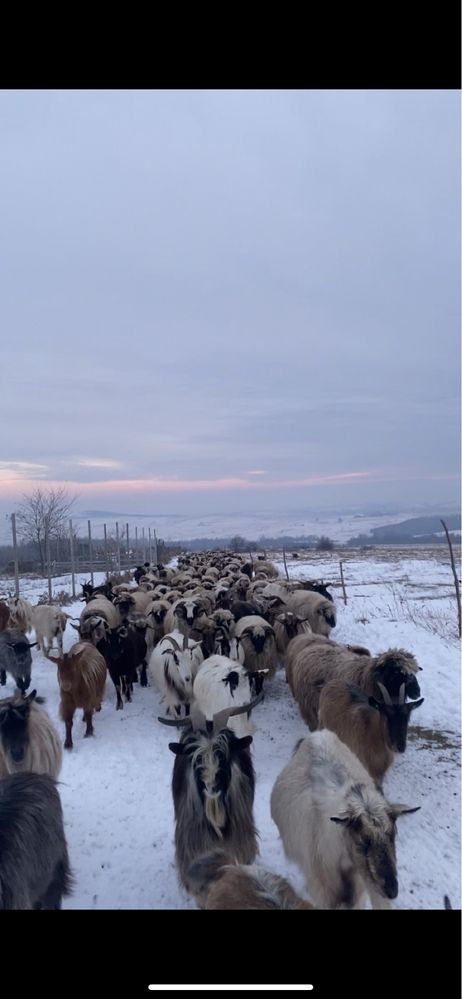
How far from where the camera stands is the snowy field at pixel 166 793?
160 inches

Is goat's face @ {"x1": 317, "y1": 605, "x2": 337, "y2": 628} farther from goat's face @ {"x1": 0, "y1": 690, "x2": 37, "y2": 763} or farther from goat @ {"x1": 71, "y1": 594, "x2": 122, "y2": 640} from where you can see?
goat's face @ {"x1": 0, "y1": 690, "x2": 37, "y2": 763}

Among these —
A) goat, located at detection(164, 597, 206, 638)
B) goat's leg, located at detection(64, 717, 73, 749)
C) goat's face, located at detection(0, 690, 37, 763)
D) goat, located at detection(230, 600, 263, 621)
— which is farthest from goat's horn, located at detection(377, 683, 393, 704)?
goat, located at detection(230, 600, 263, 621)

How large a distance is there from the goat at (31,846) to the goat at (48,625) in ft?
24.8

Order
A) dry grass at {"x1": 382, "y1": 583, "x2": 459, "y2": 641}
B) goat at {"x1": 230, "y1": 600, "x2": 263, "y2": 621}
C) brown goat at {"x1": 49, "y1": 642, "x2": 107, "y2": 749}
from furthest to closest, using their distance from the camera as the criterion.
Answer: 1. dry grass at {"x1": 382, "y1": 583, "x2": 459, "y2": 641}
2. goat at {"x1": 230, "y1": 600, "x2": 263, "y2": 621}
3. brown goat at {"x1": 49, "y1": 642, "x2": 107, "y2": 749}

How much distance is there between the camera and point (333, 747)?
13.5 feet

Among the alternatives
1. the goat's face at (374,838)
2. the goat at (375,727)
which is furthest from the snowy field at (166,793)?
the goat's face at (374,838)

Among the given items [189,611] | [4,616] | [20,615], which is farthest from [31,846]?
[20,615]

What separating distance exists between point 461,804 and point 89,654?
4807mm

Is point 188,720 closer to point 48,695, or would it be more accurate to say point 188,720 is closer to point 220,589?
point 48,695

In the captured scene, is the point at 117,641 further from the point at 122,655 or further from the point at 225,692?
the point at 225,692

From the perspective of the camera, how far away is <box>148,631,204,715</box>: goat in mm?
7963

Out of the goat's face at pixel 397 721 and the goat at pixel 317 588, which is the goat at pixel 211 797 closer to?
the goat's face at pixel 397 721

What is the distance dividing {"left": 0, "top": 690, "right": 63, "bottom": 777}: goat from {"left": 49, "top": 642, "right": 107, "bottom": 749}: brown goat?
6.89ft
